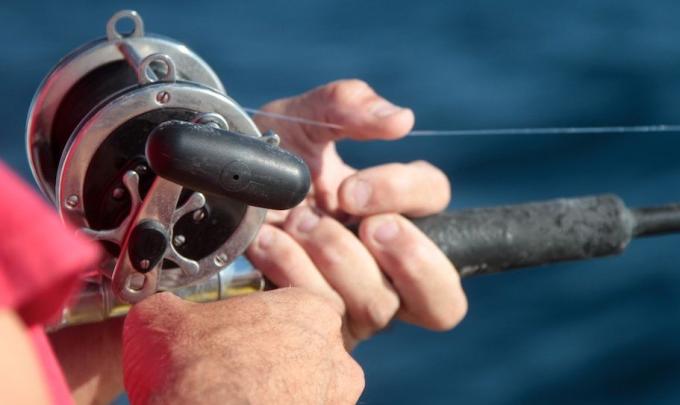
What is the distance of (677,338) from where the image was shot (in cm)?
237

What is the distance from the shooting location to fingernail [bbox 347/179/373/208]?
1.37 meters

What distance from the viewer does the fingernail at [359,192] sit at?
137cm

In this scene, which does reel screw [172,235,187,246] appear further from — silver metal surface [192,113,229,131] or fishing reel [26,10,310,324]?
silver metal surface [192,113,229,131]

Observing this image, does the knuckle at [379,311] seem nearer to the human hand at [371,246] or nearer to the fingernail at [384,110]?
the human hand at [371,246]

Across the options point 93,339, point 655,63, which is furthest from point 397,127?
point 655,63

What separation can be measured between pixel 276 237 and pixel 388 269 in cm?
15

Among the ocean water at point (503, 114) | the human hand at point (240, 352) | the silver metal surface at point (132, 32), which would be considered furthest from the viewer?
the ocean water at point (503, 114)

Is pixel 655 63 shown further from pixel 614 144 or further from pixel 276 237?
pixel 276 237

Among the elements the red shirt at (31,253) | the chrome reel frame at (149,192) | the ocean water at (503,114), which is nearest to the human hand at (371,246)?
the chrome reel frame at (149,192)

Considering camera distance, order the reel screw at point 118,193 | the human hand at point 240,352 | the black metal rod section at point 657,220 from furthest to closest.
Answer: the black metal rod section at point 657,220, the reel screw at point 118,193, the human hand at point 240,352

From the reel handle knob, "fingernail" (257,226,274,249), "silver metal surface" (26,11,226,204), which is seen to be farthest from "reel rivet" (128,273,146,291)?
"fingernail" (257,226,274,249)

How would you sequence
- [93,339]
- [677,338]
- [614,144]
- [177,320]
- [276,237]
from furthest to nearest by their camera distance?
[614,144] → [677,338] → [93,339] → [276,237] → [177,320]

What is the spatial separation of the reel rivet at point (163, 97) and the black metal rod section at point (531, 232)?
0.47m

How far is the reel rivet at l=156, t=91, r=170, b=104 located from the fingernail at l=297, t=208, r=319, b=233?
0.42 m
